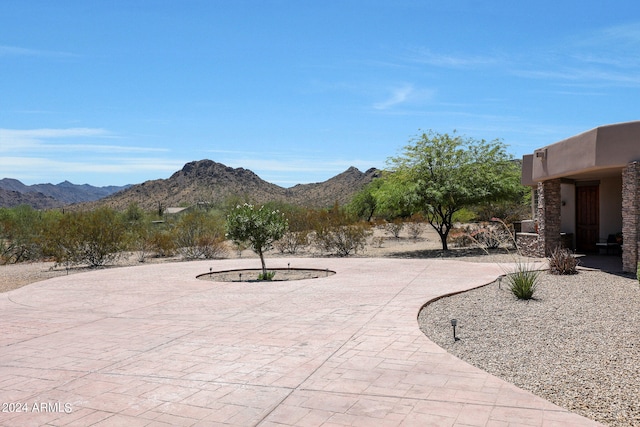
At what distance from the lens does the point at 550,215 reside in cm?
1895

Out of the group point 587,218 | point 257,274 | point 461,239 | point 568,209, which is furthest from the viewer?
point 461,239

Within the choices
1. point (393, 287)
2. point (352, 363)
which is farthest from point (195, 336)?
point (393, 287)

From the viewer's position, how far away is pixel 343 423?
4875mm

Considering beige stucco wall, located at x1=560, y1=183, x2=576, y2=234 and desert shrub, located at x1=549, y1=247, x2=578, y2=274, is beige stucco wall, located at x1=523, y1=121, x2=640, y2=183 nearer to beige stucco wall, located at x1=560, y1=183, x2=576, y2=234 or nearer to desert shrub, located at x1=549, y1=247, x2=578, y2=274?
desert shrub, located at x1=549, y1=247, x2=578, y2=274

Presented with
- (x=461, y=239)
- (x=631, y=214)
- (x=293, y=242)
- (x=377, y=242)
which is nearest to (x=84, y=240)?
(x=293, y=242)

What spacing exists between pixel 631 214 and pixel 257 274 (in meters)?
11.2

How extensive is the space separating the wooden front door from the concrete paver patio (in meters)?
10.5

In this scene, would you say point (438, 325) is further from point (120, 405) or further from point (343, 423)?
point (120, 405)

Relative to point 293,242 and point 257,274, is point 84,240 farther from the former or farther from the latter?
point 293,242

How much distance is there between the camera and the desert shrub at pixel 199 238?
2559 cm

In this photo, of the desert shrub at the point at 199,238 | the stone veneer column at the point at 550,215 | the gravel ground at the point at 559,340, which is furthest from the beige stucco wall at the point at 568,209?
the desert shrub at the point at 199,238

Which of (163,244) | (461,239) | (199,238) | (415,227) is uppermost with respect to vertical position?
(415,227)

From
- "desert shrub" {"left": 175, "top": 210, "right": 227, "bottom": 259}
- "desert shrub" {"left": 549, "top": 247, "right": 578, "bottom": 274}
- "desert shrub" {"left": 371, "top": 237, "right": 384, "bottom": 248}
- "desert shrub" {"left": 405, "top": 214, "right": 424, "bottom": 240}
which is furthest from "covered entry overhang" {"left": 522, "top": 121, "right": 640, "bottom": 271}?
"desert shrub" {"left": 175, "top": 210, "right": 227, "bottom": 259}

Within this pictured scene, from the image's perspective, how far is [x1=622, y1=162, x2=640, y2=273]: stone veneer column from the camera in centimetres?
1419
